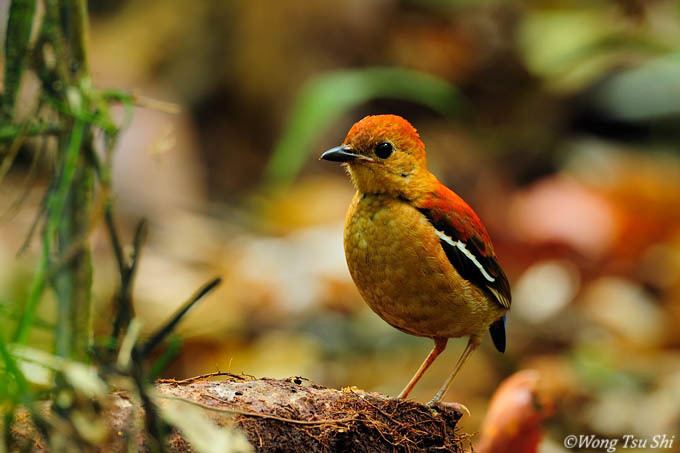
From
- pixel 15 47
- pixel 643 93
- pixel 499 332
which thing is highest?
pixel 643 93

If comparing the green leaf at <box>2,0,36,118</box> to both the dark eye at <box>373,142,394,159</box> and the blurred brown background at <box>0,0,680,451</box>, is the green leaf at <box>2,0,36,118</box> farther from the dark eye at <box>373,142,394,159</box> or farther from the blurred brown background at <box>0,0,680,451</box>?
the blurred brown background at <box>0,0,680,451</box>

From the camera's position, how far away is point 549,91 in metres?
10.9

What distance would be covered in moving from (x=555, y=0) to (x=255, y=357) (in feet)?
25.2

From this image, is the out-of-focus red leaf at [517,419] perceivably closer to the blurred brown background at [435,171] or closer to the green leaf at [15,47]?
the blurred brown background at [435,171]

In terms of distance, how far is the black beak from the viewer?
11.9ft

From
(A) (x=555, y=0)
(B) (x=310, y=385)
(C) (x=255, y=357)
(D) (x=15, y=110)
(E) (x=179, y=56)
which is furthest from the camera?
(A) (x=555, y=0)

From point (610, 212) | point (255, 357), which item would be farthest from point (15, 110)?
point (610, 212)

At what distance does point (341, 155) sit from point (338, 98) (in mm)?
4539

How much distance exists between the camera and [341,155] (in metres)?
3.64

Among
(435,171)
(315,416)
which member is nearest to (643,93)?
(435,171)

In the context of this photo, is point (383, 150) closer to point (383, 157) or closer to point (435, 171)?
point (383, 157)

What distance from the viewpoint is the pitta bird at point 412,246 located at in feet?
11.4

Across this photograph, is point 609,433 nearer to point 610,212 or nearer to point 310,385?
point 610,212

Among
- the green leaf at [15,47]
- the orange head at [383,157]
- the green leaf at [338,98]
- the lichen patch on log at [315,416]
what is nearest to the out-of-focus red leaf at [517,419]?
the lichen patch on log at [315,416]
